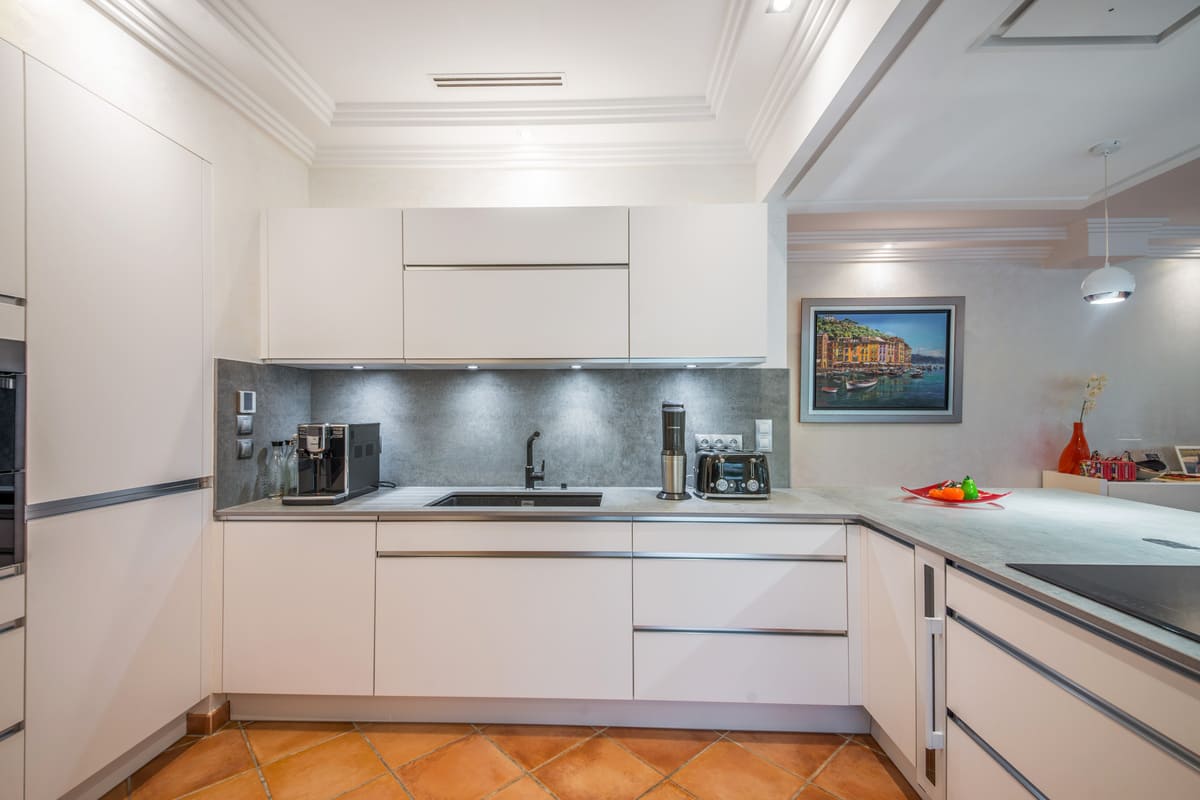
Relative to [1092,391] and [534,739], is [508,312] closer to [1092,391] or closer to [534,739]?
[534,739]

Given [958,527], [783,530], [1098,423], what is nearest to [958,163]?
[958,527]

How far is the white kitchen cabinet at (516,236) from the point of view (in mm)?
2320

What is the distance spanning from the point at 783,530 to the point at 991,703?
82cm

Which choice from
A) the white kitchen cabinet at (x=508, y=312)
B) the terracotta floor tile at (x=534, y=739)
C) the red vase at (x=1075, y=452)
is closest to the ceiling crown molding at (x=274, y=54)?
the white kitchen cabinet at (x=508, y=312)

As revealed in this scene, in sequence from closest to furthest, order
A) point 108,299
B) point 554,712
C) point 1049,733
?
point 1049,733
point 108,299
point 554,712

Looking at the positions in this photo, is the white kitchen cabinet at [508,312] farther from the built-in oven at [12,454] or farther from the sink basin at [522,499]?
the built-in oven at [12,454]

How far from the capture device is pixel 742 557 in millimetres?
2004

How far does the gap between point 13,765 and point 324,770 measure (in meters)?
0.83

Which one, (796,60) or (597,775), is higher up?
(796,60)

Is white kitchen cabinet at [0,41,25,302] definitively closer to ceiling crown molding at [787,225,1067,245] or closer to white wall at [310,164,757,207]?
white wall at [310,164,757,207]

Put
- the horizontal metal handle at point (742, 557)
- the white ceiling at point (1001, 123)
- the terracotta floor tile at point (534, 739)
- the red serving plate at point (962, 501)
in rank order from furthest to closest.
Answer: the red serving plate at point (962, 501)
the horizontal metal handle at point (742, 557)
the terracotta floor tile at point (534, 739)
the white ceiling at point (1001, 123)

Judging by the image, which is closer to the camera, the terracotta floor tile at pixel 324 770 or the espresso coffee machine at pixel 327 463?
the terracotta floor tile at pixel 324 770

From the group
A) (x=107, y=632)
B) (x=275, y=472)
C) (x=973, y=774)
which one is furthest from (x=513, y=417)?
(x=973, y=774)

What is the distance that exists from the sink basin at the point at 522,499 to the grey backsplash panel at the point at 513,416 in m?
0.13
